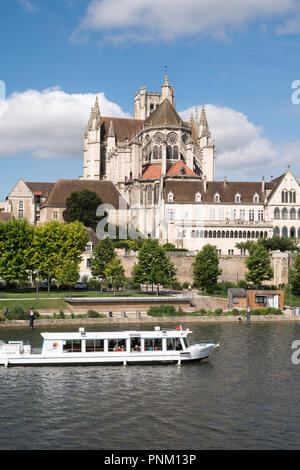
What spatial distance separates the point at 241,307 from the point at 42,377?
3567 cm

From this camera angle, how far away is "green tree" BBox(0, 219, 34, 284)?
69.2 metres

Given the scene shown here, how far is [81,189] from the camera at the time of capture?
366 feet

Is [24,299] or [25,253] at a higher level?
[25,253]

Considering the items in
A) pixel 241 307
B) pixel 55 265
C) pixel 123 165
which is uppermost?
pixel 123 165

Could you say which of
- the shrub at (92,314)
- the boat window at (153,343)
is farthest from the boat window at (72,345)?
the shrub at (92,314)

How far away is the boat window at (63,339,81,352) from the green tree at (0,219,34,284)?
2948cm

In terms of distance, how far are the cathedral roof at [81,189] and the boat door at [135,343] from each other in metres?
68.0

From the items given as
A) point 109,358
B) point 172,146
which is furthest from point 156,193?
point 109,358

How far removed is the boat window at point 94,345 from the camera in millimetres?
41938

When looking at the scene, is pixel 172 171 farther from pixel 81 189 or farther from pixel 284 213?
pixel 284 213

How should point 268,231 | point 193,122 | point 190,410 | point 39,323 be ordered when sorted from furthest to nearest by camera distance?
Answer: point 193,122 < point 268,231 < point 39,323 < point 190,410

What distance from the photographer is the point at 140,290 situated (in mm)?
78125
